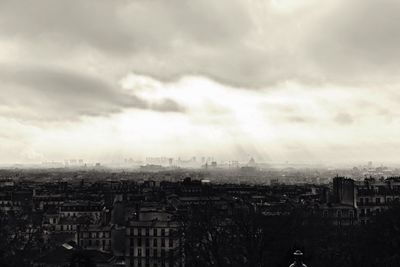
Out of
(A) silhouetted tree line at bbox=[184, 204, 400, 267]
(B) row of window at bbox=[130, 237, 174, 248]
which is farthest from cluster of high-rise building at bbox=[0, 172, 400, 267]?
(A) silhouetted tree line at bbox=[184, 204, 400, 267]

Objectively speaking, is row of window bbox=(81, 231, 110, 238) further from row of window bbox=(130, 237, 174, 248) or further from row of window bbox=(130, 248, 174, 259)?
row of window bbox=(130, 248, 174, 259)

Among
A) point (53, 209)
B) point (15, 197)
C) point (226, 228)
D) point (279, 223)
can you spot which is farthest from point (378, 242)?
point (15, 197)

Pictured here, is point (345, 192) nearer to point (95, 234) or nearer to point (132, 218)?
point (132, 218)

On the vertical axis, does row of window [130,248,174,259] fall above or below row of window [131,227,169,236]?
below

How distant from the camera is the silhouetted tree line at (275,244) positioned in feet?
133

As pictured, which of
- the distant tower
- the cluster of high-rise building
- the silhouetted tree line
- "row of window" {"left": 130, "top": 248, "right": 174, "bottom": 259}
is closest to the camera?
the silhouetted tree line

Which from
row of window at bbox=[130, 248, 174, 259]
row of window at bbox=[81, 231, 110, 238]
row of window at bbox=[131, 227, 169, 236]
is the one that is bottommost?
row of window at bbox=[130, 248, 174, 259]

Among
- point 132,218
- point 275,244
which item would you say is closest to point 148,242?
point 132,218

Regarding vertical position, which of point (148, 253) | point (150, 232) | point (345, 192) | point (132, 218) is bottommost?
point (148, 253)

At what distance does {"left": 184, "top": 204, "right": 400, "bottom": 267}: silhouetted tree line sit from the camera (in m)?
40.5

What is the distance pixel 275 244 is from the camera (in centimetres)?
4131

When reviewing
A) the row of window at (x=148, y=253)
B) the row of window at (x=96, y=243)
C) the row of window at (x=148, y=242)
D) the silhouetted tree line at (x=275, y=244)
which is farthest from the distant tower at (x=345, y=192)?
the silhouetted tree line at (x=275, y=244)

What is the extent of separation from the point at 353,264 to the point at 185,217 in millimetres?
26254

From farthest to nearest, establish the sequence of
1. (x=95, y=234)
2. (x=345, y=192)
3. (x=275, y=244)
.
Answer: (x=345, y=192)
(x=95, y=234)
(x=275, y=244)
